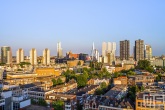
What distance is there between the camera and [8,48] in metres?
59.1

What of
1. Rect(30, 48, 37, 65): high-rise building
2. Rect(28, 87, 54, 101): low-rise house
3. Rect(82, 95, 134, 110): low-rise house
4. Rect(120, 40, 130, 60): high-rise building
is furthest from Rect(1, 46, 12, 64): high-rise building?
Rect(82, 95, 134, 110): low-rise house

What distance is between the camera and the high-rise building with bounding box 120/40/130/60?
63.2 m

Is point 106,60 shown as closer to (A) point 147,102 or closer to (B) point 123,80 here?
(B) point 123,80

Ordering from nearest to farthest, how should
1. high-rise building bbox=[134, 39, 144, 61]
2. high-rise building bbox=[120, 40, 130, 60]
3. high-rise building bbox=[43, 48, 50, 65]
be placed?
high-rise building bbox=[134, 39, 144, 61], high-rise building bbox=[43, 48, 50, 65], high-rise building bbox=[120, 40, 130, 60]

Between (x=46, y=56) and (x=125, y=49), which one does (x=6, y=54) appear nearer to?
(x=46, y=56)

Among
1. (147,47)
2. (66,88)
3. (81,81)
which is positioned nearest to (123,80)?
(81,81)

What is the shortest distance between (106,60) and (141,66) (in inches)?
865

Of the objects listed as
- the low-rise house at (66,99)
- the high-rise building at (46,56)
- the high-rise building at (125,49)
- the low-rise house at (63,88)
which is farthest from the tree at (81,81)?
the high-rise building at (125,49)

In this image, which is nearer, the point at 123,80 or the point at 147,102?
the point at 147,102

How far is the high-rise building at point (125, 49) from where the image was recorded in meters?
63.2

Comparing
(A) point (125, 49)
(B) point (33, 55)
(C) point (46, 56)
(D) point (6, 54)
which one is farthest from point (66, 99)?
(A) point (125, 49)

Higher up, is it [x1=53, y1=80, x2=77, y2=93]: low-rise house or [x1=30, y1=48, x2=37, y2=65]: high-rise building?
[x1=30, y1=48, x2=37, y2=65]: high-rise building

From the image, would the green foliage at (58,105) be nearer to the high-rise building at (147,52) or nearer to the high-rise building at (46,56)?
the high-rise building at (46,56)

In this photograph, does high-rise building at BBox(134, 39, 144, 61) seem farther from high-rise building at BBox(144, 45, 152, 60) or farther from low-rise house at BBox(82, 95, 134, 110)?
low-rise house at BBox(82, 95, 134, 110)
